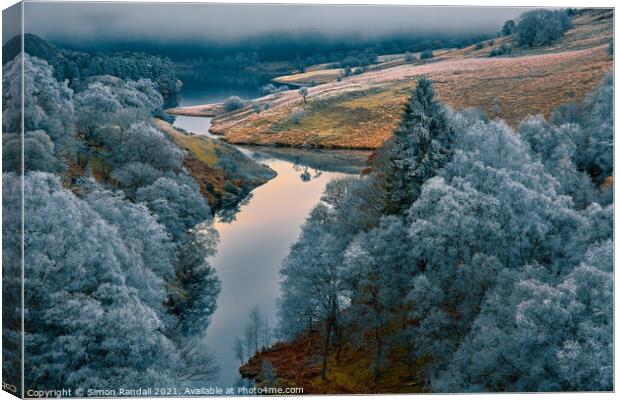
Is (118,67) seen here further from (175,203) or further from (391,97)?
(391,97)

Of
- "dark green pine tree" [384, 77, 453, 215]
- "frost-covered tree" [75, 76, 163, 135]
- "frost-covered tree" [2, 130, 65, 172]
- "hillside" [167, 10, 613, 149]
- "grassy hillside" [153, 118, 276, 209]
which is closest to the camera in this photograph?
"frost-covered tree" [2, 130, 65, 172]

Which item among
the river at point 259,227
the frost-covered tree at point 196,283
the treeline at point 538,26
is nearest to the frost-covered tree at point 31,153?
the river at point 259,227

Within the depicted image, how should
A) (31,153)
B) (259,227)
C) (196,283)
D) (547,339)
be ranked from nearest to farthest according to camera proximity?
(547,339)
(31,153)
(259,227)
(196,283)

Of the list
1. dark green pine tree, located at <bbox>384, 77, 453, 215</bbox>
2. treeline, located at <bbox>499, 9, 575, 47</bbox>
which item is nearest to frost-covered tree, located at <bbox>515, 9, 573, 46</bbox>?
treeline, located at <bbox>499, 9, 575, 47</bbox>

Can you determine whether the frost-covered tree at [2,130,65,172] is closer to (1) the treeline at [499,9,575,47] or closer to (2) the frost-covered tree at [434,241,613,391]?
(2) the frost-covered tree at [434,241,613,391]

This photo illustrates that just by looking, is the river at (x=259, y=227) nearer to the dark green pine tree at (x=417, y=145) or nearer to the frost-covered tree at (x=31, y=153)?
the dark green pine tree at (x=417, y=145)

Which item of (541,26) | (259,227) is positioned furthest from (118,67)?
(541,26)

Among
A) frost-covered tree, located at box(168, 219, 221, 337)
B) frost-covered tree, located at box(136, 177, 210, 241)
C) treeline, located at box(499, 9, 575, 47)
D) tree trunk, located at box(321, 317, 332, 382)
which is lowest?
tree trunk, located at box(321, 317, 332, 382)
